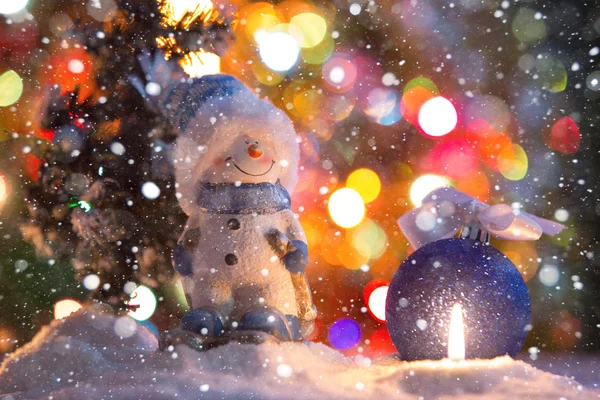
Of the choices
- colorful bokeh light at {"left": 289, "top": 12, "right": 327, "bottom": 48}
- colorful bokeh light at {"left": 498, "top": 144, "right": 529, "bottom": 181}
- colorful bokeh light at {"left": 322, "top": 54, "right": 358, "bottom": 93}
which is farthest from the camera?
colorful bokeh light at {"left": 289, "top": 12, "right": 327, "bottom": 48}

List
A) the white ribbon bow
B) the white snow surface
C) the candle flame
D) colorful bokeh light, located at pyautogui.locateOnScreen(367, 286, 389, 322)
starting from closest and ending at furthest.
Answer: the white snow surface
the candle flame
the white ribbon bow
colorful bokeh light, located at pyautogui.locateOnScreen(367, 286, 389, 322)

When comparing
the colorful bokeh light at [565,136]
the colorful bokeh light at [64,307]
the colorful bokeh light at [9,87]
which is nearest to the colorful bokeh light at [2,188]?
the colorful bokeh light at [9,87]

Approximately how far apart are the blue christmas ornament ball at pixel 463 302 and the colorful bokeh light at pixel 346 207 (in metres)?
1.48

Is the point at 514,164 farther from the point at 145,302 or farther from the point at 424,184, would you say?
the point at 145,302

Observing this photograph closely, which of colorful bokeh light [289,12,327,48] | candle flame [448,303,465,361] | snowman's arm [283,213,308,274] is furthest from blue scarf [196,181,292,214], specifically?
colorful bokeh light [289,12,327,48]

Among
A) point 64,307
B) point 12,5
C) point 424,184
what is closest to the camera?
point 12,5

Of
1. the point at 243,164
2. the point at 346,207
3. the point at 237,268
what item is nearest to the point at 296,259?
the point at 237,268

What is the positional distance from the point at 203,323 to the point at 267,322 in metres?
0.16

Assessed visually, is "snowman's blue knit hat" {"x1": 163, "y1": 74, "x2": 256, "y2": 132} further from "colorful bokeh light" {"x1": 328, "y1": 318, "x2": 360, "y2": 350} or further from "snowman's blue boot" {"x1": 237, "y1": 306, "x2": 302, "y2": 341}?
"colorful bokeh light" {"x1": 328, "y1": 318, "x2": 360, "y2": 350}

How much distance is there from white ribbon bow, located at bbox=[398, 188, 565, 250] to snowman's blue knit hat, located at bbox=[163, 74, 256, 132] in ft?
2.06

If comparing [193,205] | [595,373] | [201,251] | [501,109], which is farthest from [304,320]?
[501,109]

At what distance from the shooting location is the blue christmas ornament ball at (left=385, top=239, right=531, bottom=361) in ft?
3.65

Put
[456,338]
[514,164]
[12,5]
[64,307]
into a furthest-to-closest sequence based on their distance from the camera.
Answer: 1. [514,164]
2. [64,307]
3. [12,5]
4. [456,338]

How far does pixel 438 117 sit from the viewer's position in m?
2.51
